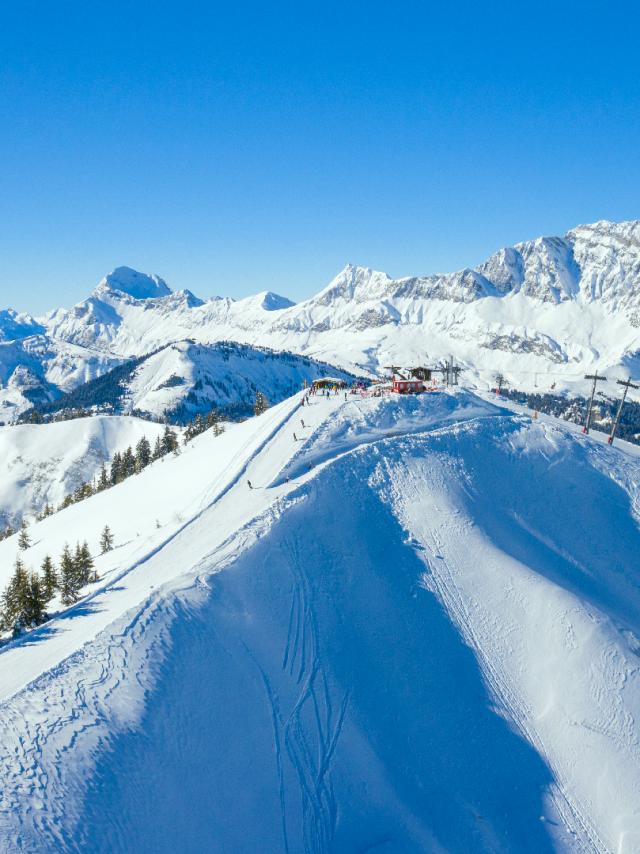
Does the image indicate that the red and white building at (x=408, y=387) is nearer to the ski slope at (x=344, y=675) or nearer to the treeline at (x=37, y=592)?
the ski slope at (x=344, y=675)

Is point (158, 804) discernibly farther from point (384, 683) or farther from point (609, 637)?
point (609, 637)

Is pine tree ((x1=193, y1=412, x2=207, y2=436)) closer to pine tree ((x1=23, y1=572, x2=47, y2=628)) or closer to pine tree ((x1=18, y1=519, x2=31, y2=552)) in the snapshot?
pine tree ((x1=18, y1=519, x2=31, y2=552))

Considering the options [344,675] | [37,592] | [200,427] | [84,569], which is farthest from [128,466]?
[344,675]

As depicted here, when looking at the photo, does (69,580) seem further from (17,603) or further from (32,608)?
(32,608)

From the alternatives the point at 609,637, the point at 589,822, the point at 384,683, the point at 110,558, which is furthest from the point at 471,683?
the point at 110,558

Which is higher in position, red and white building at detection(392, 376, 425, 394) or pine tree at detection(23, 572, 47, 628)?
red and white building at detection(392, 376, 425, 394)

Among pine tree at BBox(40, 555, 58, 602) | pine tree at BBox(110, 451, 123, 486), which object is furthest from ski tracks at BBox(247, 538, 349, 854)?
pine tree at BBox(110, 451, 123, 486)
